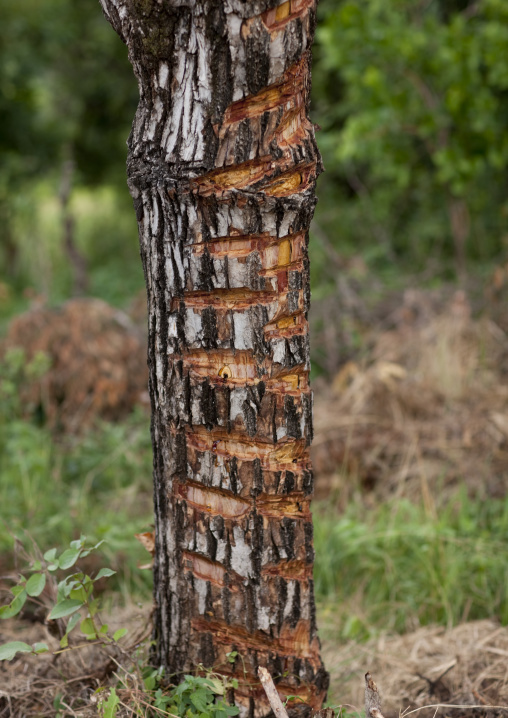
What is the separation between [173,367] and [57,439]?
291cm

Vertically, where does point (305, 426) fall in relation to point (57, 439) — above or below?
above

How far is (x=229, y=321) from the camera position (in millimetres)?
1601

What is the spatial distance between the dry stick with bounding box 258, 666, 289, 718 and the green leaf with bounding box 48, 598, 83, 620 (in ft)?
1.56

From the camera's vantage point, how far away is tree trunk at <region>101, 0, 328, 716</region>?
4.88 ft

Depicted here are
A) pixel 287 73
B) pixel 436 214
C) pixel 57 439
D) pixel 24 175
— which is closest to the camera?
pixel 287 73

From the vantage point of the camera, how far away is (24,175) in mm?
9672

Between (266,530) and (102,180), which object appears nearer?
(266,530)

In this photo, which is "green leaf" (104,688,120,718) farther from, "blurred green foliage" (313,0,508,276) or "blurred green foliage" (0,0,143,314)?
"blurred green foliage" (0,0,143,314)

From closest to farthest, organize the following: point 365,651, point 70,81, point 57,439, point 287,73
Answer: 1. point 287,73
2. point 365,651
3. point 57,439
4. point 70,81

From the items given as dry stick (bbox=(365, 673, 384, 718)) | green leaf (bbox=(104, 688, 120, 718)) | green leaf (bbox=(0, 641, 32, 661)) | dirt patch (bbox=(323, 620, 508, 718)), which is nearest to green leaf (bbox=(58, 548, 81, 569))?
green leaf (bbox=(0, 641, 32, 661))

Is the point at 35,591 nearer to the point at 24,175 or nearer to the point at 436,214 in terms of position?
the point at 436,214

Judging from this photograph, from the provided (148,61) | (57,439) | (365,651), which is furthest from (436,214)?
(148,61)

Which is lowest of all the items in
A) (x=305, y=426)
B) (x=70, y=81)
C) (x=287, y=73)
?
(x=305, y=426)

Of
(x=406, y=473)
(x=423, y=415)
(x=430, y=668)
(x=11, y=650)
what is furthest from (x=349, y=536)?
(x=11, y=650)
